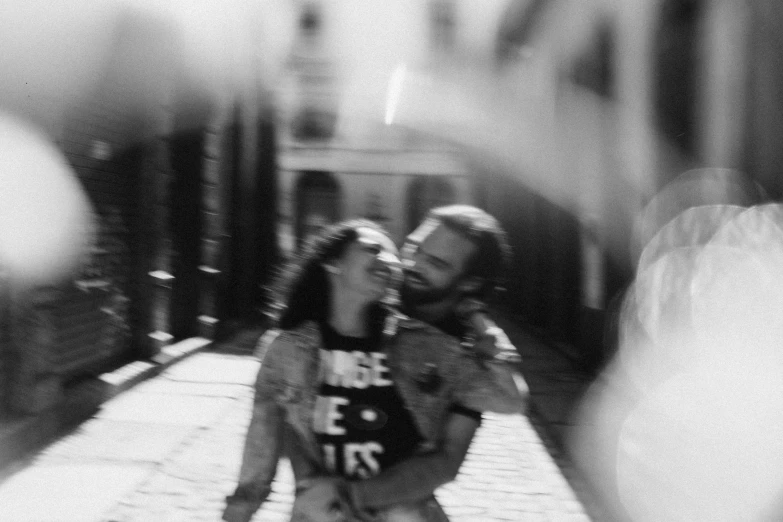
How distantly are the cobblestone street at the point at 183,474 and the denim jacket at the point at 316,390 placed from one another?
9.49ft

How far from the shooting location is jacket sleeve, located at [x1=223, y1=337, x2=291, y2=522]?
5.97ft

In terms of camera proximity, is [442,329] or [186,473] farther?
[186,473]

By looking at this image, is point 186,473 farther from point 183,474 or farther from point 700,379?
point 700,379

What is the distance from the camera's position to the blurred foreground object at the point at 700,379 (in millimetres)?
5133

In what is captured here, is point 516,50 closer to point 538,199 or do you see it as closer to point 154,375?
point 538,199

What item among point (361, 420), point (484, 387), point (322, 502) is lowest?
point (322, 502)

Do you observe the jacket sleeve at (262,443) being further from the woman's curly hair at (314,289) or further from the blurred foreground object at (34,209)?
the blurred foreground object at (34,209)

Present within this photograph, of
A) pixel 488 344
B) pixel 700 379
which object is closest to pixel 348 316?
pixel 488 344

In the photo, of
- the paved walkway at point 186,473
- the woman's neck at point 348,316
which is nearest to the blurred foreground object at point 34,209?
the paved walkway at point 186,473

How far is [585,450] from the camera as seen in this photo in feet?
20.6

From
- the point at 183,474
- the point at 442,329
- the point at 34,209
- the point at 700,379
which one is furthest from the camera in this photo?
the point at 700,379

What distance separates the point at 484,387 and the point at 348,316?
386mm

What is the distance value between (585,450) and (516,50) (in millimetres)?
13559

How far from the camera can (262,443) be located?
183 centimetres
